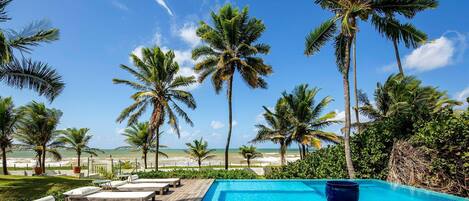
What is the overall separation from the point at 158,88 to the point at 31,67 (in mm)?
9325

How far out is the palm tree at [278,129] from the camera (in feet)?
64.2

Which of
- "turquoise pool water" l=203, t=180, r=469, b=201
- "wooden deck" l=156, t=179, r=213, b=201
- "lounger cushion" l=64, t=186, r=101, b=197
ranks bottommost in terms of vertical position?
"turquoise pool water" l=203, t=180, r=469, b=201

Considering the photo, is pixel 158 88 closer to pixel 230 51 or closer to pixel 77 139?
pixel 230 51

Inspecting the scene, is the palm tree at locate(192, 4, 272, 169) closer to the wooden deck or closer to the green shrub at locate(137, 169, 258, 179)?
the green shrub at locate(137, 169, 258, 179)

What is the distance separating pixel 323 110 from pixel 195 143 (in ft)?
54.6

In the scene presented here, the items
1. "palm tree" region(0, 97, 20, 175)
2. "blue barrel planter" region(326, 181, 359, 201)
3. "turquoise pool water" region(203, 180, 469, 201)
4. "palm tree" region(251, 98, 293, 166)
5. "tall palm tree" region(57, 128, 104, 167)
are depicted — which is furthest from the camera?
"tall palm tree" region(57, 128, 104, 167)

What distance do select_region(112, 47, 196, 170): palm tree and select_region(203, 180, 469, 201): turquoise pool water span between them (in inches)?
264

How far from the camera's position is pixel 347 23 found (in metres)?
11.1

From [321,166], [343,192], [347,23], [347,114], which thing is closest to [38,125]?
[321,166]

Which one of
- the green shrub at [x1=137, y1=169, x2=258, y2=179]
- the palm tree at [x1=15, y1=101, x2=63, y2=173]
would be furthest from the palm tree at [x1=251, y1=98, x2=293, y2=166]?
the palm tree at [x1=15, y1=101, x2=63, y2=173]

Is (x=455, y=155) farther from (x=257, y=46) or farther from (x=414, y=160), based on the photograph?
(x=257, y=46)

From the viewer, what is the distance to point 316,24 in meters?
12.7

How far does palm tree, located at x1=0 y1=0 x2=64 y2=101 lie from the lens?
8.99 meters

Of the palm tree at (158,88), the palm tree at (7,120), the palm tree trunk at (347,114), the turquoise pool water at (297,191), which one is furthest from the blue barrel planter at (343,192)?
the palm tree at (7,120)
